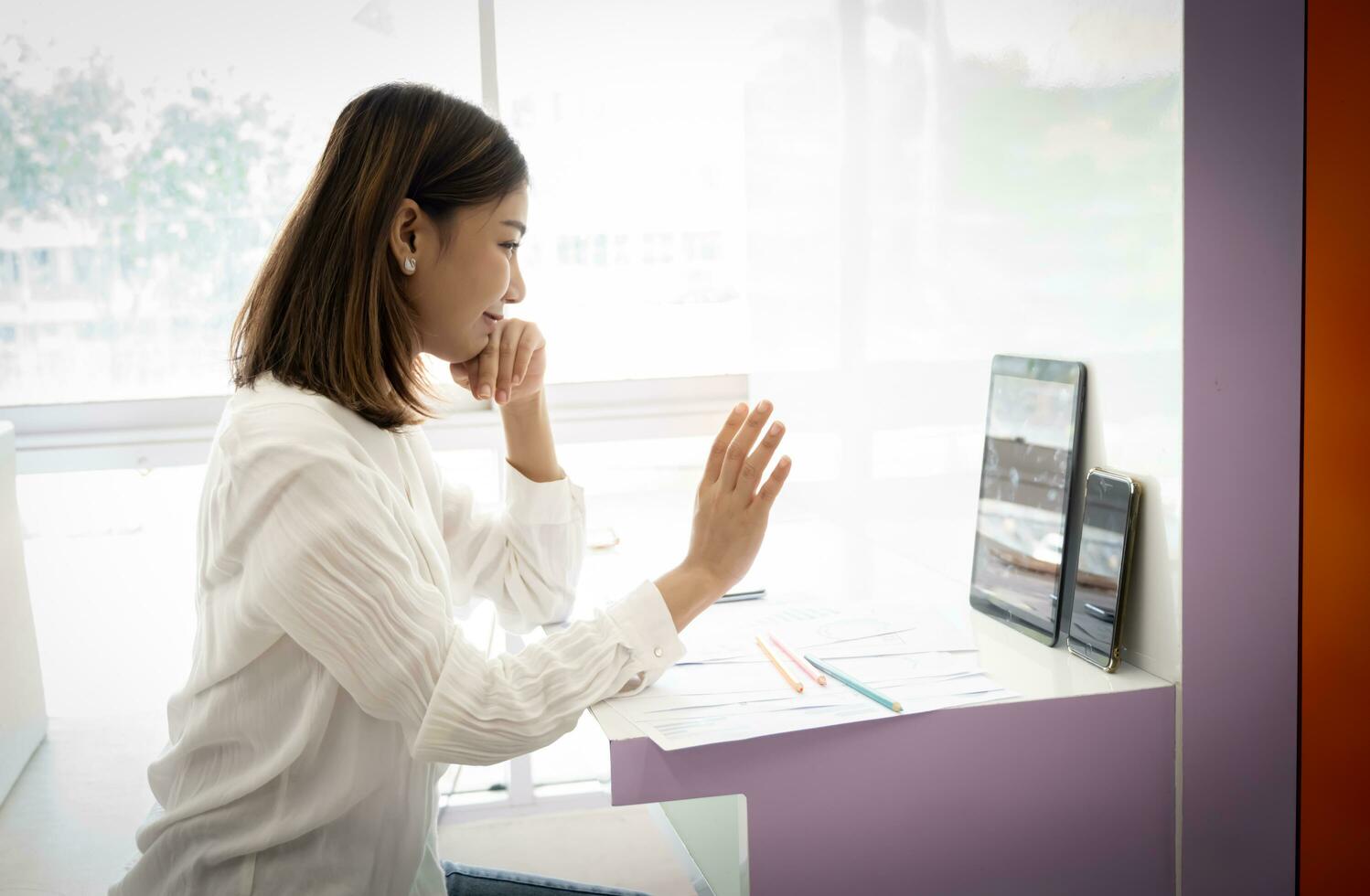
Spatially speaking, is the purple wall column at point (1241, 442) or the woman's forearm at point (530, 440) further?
the woman's forearm at point (530, 440)

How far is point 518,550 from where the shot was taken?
1.31 m

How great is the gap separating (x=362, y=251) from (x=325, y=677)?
358 millimetres

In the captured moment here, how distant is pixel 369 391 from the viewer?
1.00 meters

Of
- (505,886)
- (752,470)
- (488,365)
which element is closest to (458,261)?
(488,365)

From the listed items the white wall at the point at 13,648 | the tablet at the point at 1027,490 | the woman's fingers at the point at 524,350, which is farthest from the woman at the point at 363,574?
the white wall at the point at 13,648

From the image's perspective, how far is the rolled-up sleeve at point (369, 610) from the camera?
845 mm

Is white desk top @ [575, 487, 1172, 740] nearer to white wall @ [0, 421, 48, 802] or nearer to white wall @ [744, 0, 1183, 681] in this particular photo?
white wall @ [744, 0, 1183, 681]

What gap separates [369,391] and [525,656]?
0.26m

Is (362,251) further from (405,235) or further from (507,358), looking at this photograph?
(507,358)

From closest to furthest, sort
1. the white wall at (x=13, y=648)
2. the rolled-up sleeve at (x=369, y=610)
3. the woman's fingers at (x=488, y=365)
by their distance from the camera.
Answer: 1. the rolled-up sleeve at (x=369, y=610)
2. the woman's fingers at (x=488, y=365)
3. the white wall at (x=13, y=648)

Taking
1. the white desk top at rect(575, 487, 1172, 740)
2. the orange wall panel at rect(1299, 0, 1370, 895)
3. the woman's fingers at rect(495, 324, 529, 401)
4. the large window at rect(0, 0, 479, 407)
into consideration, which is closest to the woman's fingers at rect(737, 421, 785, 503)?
the white desk top at rect(575, 487, 1172, 740)

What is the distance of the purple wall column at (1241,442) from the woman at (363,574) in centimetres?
39

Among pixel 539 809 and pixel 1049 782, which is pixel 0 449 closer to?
pixel 539 809

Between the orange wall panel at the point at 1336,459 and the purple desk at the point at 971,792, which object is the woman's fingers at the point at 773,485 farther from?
the orange wall panel at the point at 1336,459
